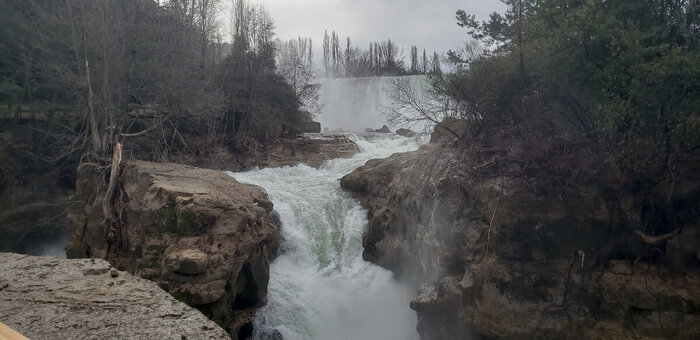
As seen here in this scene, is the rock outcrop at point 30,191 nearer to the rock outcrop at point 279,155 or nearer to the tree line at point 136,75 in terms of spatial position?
the tree line at point 136,75

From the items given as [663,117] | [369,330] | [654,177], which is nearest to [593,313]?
[654,177]

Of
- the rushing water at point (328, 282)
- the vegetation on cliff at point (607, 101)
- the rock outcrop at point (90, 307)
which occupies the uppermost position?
the vegetation on cliff at point (607, 101)

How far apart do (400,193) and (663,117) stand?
5430 mm

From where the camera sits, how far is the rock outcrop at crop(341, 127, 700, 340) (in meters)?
6.96

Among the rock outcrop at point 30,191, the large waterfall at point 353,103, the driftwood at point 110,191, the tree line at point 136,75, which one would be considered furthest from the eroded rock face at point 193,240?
the large waterfall at point 353,103

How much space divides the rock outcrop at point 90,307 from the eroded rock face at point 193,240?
1689 millimetres

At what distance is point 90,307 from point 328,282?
5.77 m

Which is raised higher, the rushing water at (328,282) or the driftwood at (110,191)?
the driftwood at (110,191)

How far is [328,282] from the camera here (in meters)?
10.3

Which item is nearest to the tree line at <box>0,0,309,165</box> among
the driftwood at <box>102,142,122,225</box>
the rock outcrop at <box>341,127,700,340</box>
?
the driftwood at <box>102,142,122,225</box>

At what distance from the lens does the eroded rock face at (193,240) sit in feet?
25.2

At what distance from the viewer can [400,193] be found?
36.9ft

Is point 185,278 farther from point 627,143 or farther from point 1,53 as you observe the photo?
point 1,53

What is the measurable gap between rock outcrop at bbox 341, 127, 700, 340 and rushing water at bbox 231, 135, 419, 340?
1238 millimetres
